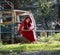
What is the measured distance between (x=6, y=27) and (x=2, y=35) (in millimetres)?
580

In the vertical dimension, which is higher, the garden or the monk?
the monk

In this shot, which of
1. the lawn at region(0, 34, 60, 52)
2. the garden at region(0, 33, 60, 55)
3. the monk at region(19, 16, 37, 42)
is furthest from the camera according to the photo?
the monk at region(19, 16, 37, 42)

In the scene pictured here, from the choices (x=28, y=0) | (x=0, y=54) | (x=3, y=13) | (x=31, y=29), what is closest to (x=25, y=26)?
(x=31, y=29)

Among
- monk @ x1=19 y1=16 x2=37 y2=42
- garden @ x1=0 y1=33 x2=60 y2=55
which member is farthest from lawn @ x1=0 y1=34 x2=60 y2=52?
monk @ x1=19 y1=16 x2=37 y2=42

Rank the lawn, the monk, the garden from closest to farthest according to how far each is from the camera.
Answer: the garden < the lawn < the monk

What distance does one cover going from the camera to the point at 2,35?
16.6m

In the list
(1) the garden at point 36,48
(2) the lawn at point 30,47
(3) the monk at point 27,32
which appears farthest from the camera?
(3) the monk at point 27,32

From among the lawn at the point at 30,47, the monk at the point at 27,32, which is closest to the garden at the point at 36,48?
the lawn at the point at 30,47

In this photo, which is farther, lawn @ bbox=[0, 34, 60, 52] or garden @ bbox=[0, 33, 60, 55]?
lawn @ bbox=[0, 34, 60, 52]

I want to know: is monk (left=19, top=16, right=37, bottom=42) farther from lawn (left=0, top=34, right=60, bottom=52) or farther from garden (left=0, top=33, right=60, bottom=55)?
lawn (left=0, top=34, right=60, bottom=52)

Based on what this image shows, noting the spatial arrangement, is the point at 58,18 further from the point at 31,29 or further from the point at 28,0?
the point at 31,29

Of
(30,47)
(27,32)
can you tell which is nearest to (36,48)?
(30,47)

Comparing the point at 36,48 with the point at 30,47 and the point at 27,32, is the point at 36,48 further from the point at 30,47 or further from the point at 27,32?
the point at 27,32

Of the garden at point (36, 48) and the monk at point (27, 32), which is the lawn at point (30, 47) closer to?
A: the garden at point (36, 48)
